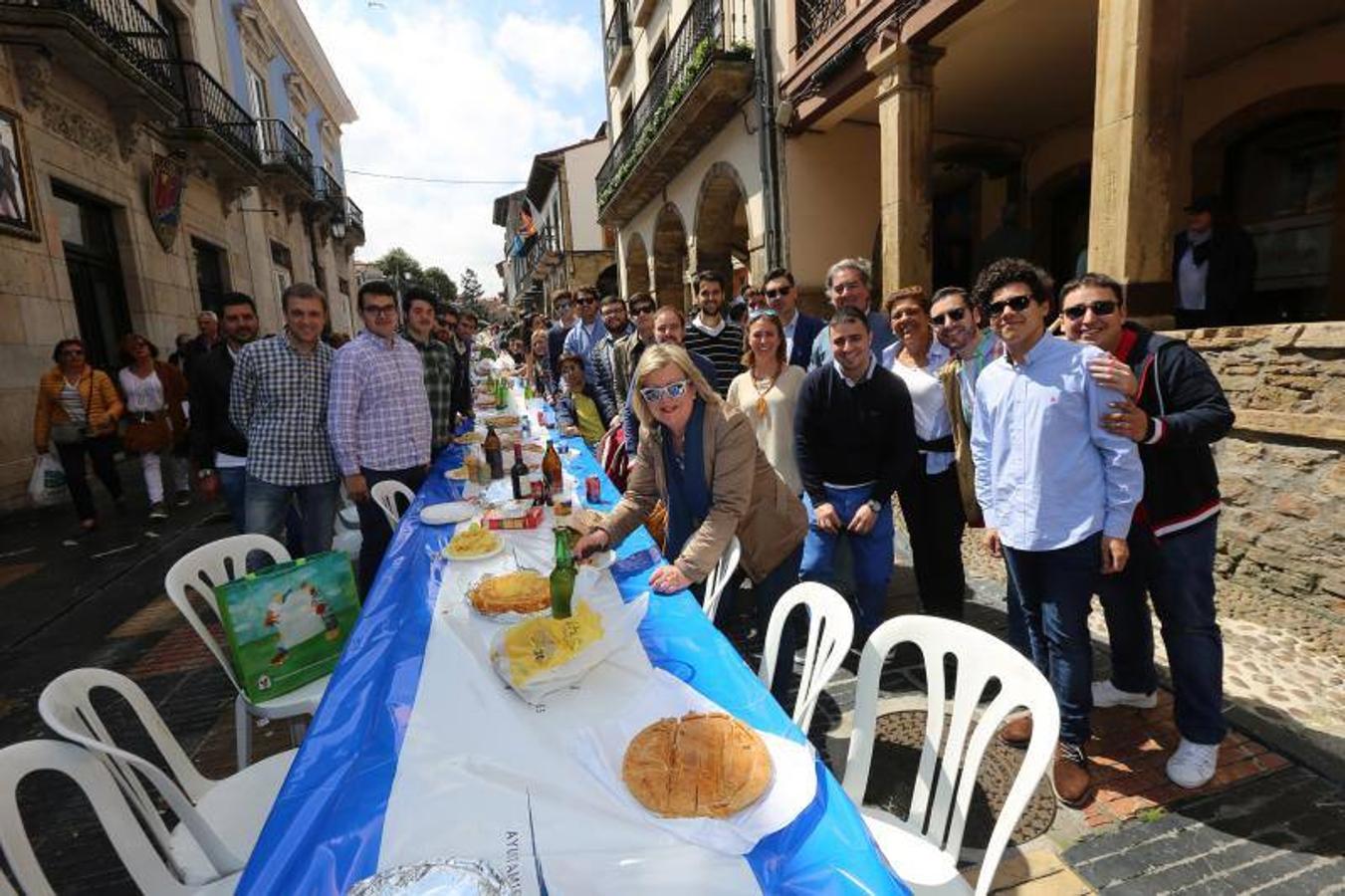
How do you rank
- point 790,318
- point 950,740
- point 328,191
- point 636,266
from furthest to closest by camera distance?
point 328,191
point 636,266
point 790,318
point 950,740

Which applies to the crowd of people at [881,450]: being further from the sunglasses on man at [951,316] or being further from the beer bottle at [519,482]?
the beer bottle at [519,482]

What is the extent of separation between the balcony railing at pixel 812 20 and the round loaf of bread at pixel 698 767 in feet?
29.2

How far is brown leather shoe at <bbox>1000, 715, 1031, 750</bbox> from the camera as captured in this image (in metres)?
2.73

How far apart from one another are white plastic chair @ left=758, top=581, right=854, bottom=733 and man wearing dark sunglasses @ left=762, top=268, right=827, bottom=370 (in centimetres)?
311

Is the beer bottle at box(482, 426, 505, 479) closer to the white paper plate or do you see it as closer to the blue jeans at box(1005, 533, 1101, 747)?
the white paper plate

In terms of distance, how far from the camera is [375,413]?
400 cm

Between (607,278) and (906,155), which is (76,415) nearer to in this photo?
(906,155)

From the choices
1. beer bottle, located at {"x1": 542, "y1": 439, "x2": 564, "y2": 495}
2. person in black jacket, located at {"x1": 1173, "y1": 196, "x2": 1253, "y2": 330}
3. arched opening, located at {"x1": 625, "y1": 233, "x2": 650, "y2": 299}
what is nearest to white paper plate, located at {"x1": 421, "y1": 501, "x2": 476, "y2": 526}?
beer bottle, located at {"x1": 542, "y1": 439, "x2": 564, "y2": 495}

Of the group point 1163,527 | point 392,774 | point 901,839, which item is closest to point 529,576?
point 392,774

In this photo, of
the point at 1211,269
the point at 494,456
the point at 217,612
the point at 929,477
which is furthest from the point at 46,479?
the point at 1211,269

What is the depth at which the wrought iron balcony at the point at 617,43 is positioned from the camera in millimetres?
15578

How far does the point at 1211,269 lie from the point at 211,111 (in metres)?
16.9

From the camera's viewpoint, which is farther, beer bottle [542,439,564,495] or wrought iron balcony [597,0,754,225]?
wrought iron balcony [597,0,754,225]

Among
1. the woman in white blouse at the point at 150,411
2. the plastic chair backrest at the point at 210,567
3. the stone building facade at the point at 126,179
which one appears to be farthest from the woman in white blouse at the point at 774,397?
the stone building facade at the point at 126,179
